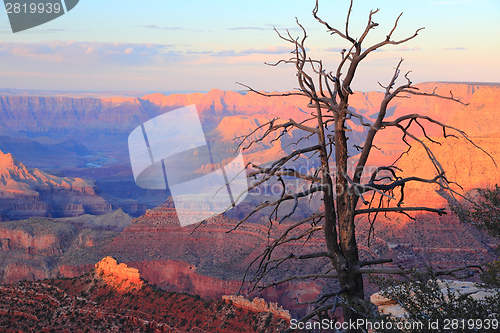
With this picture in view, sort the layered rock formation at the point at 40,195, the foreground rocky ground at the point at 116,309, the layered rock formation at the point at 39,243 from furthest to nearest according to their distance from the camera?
the layered rock formation at the point at 40,195, the layered rock formation at the point at 39,243, the foreground rocky ground at the point at 116,309

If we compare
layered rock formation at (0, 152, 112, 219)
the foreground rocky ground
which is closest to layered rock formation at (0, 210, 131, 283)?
layered rock formation at (0, 152, 112, 219)

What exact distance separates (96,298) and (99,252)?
25.5 m

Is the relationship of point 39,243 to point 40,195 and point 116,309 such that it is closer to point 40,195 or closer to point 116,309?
point 40,195

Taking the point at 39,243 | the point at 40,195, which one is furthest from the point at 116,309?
the point at 40,195

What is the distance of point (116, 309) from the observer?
106 feet

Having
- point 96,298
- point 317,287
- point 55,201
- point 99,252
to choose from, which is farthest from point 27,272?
point 55,201

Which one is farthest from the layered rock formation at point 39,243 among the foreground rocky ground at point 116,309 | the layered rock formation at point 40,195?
the foreground rocky ground at point 116,309

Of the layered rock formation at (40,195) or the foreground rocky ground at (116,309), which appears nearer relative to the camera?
the foreground rocky ground at (116,309)

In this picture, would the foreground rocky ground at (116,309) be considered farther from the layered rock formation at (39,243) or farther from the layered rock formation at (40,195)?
the layered rock formation at (40,195)

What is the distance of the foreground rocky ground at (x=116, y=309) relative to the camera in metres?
27.5

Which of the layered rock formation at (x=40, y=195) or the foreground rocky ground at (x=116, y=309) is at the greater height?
the foreground rocky ground at (x=116, y=309)

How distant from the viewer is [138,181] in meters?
160

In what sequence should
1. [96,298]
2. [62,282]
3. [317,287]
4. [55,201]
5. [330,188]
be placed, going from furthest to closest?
1. [55,201]
2. [317,287]
3. [62,282]
4. [96,298]
5. [330,188]

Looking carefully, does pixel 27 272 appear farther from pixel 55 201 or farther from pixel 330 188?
pixel 330 188
